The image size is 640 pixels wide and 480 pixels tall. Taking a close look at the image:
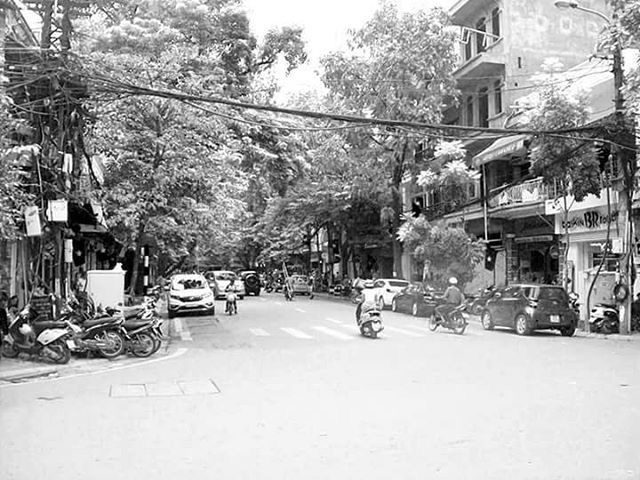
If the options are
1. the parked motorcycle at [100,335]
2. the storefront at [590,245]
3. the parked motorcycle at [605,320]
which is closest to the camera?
the parked motorcycle at [100,335]

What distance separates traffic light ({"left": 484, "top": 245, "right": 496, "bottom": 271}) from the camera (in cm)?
3077

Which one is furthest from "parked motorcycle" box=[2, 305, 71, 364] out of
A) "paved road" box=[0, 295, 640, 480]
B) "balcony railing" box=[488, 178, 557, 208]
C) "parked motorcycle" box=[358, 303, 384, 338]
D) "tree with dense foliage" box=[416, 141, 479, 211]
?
"tree with dense foliage" box=[416, 141, 479, 211]

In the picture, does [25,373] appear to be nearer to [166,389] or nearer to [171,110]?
[166,389]

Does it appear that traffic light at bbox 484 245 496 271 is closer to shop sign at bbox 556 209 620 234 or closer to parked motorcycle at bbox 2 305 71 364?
shop sign at bbox 556 209 620 234

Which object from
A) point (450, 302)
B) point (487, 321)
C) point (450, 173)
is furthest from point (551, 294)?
point (450, 173)

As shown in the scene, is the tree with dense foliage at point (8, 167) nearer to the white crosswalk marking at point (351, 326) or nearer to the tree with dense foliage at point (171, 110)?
the tree with dense foliage at point (171, 110)

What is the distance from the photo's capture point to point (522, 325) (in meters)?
20.3

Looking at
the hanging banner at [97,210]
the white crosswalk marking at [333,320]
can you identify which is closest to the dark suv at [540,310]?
the white crosswalk marking at [333,320]

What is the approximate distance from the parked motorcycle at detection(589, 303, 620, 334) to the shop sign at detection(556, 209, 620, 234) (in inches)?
137

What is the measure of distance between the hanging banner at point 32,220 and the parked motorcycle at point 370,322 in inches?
346

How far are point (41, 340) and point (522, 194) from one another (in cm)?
1994

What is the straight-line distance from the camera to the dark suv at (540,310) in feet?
65.0

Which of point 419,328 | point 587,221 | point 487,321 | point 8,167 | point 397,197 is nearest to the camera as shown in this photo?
point 8,167

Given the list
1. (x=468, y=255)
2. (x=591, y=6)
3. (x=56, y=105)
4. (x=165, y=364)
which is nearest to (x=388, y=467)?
(x=165, y=364)
